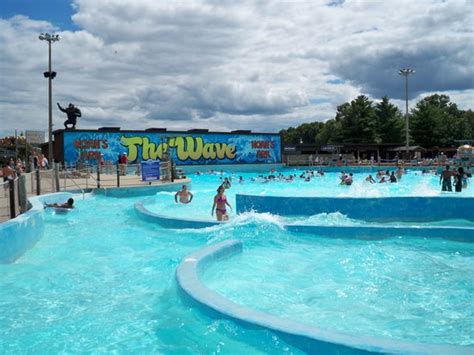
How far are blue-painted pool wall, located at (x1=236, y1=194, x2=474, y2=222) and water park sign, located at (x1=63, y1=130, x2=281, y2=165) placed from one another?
68.1 ft

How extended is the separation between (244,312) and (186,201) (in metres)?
12.7

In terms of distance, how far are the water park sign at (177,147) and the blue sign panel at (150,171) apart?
10.7 m

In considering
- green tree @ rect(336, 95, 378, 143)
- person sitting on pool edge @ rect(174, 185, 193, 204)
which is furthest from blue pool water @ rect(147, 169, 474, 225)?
green tree @ rect(336, 95, 378, 143)

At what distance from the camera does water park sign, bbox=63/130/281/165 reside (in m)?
37.5

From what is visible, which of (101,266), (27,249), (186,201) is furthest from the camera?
(186,201)

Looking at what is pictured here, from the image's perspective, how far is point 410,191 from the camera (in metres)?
22.9

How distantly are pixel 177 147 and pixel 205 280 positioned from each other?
117 feet

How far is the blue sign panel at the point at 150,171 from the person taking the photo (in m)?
22.4

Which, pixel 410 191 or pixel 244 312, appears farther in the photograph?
pixel 410 191

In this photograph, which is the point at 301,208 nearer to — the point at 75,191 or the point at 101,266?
the point at 101,266

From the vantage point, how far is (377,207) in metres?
13.0

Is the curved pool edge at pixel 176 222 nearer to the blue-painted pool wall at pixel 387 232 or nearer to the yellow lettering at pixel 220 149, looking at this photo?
the blue-painted pool wall at pixel 387 232

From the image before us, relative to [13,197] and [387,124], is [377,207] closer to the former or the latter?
[13,197]

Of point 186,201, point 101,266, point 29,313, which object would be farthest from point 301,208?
point 29,313
